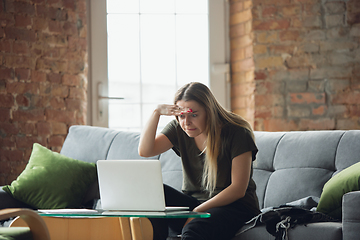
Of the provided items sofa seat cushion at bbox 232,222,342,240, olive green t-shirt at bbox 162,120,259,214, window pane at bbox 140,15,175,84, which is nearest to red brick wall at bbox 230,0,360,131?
window pane at bbox 140,15,175,84

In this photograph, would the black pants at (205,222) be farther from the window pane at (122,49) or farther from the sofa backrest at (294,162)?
the window pane at (122,49)

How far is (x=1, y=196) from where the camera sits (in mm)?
2438

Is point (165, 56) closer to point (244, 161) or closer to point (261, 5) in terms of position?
point (261, 5)

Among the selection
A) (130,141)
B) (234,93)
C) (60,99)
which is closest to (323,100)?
(234,93)

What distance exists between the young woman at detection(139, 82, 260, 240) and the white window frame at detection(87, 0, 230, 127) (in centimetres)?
153

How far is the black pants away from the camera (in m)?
1.69

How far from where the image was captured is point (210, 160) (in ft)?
6.54

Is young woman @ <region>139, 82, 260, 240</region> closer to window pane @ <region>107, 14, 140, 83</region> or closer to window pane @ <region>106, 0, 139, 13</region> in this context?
window pane @ <region>107, 14, 140, 83</region>

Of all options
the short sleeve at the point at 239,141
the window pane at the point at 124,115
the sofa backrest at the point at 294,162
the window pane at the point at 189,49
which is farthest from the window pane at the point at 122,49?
the short sleeve at the point at 239,141

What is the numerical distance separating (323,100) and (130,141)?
A: 166 centimetres

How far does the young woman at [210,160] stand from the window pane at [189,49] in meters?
1.58

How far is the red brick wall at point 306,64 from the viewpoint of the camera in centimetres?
340

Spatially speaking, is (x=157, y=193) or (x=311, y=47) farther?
(x=311, y=47)

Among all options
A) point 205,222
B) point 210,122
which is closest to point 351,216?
point 205,222
